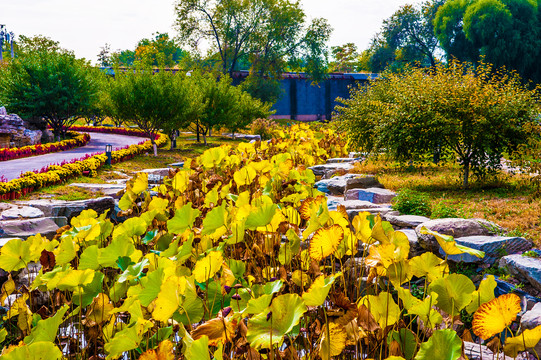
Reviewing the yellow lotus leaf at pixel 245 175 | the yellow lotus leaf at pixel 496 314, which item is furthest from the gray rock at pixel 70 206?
the yellow lotus leaf at pixel 496 314

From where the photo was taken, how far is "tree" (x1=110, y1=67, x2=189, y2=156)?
48.0 feet

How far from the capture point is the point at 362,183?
6641 millimetres

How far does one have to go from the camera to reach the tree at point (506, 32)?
30.1 meters

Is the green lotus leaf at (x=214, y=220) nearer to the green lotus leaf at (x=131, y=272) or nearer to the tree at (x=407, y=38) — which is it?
the green lotus leaf at (x=131, y=272)

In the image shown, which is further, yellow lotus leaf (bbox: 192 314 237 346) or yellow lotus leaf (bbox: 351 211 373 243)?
yellow lotus leaf (bbox: 351 211 373 243)

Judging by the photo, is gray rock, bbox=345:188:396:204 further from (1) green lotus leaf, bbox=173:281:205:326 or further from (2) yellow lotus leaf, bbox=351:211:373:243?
(1) green lotus leaf, bbox=173:281:205:326

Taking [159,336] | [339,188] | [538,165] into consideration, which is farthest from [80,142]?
[159,336]

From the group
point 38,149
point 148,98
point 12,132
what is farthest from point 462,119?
point 12,132

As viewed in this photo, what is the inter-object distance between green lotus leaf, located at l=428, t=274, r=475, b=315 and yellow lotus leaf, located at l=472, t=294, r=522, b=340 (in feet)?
0.72

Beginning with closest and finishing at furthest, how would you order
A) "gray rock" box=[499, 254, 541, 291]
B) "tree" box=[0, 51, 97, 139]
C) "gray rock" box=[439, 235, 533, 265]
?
"gray rock" box=[499, 254, 541, 291]
"gray rock" box=[439, 235, 533, 265]
"tree" box=[0, 51, 97, 139]

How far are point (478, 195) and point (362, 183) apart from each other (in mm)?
1548

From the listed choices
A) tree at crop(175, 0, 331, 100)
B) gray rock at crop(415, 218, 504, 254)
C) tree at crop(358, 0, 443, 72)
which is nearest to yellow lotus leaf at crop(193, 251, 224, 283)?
gray rock at crop(415, 218, 504, 254)

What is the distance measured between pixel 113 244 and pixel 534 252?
121 inches

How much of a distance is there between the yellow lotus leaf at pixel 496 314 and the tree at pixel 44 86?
19.3 meters
